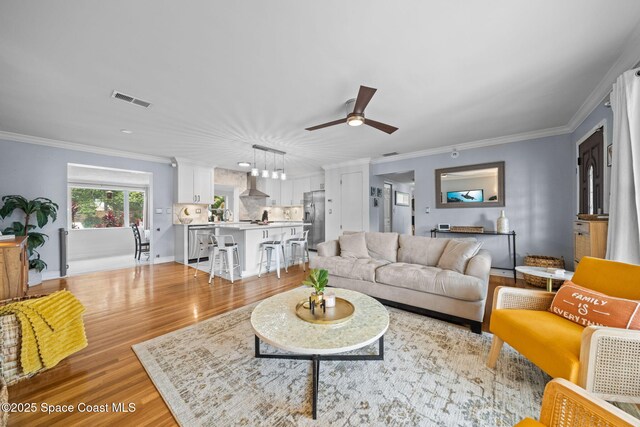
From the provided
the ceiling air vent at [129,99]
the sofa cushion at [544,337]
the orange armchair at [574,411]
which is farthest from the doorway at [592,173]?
the ceiling air vent at [129,99]

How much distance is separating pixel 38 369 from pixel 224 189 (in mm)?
6223

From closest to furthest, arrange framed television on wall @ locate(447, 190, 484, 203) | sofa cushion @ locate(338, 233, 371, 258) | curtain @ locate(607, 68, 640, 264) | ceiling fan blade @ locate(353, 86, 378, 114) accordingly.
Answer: curtain @ locate(607, 68, 640, 264) < ceiling fan blade @ locate(353, 86, 378, 114) < sofa cushion @ locate(338, 233, 371, 258) < framed television on wall @ locate(447, 190, 484, 203)

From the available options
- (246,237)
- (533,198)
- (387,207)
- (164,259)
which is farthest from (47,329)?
(387,207)

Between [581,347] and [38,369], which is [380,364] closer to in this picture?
[581,347]

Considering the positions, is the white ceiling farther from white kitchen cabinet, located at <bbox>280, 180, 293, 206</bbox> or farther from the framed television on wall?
white kitchen cabinet, located at <bbox>280, 180, 293, 206</bbox>

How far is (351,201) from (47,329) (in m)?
5.45

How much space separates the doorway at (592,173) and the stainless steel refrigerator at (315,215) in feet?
17.4

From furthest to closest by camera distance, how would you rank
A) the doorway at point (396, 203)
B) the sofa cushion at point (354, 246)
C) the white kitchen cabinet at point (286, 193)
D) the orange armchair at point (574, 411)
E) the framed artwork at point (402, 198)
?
1. the white kitchen cabinet at point (286, 193)
2. the framed artwork at point (402, 198)
3. the doorway at point (396, 203)
4. the sofa cushion at point (354, 246)
5. the orange armchair at point (574, 411)

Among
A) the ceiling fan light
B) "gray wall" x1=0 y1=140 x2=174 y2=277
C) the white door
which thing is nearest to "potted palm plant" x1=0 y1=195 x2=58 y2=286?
"gray wall" x1=0 y1=140 x2=174 y2=277

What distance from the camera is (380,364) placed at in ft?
6.28

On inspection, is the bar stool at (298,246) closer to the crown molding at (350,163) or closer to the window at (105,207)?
the crown molding at (350,163)

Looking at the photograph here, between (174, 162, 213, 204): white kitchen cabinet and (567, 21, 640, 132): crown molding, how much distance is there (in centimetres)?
711

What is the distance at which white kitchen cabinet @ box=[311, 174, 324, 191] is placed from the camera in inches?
288

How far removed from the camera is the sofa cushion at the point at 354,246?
3.80 metres
